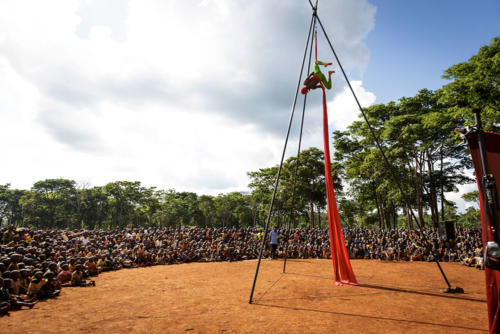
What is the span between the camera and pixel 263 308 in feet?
15.6

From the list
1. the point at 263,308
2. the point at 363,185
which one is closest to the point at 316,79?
the point at 263,308

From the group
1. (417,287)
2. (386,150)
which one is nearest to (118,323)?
(417,287)

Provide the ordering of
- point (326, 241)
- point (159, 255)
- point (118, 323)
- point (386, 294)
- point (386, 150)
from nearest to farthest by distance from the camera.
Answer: point (118, 323), point (386, 294), point (159, 255), point (326, 241), point (386, 150)

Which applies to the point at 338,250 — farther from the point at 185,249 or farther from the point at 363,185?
the point at 363,185

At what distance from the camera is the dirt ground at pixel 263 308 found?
3.91 meters

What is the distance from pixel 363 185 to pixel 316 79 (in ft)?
70.2

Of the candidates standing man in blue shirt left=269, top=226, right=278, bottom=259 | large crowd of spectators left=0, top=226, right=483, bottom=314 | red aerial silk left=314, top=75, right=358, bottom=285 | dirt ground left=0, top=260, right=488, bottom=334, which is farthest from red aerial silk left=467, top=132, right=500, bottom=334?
standing man in blue shirt left=269, top=226, right=278, bottom=259

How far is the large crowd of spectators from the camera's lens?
7973 millimetres

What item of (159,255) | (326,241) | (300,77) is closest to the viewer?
(300,77)

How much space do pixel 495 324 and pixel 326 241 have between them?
11.8m

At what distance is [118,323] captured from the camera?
13.6 ft

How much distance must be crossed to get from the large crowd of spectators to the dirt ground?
1.88 metres

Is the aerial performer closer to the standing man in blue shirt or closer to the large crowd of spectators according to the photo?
the large crowd of spectators

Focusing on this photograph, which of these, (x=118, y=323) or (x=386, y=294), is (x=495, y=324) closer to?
(x=386, y=294)
